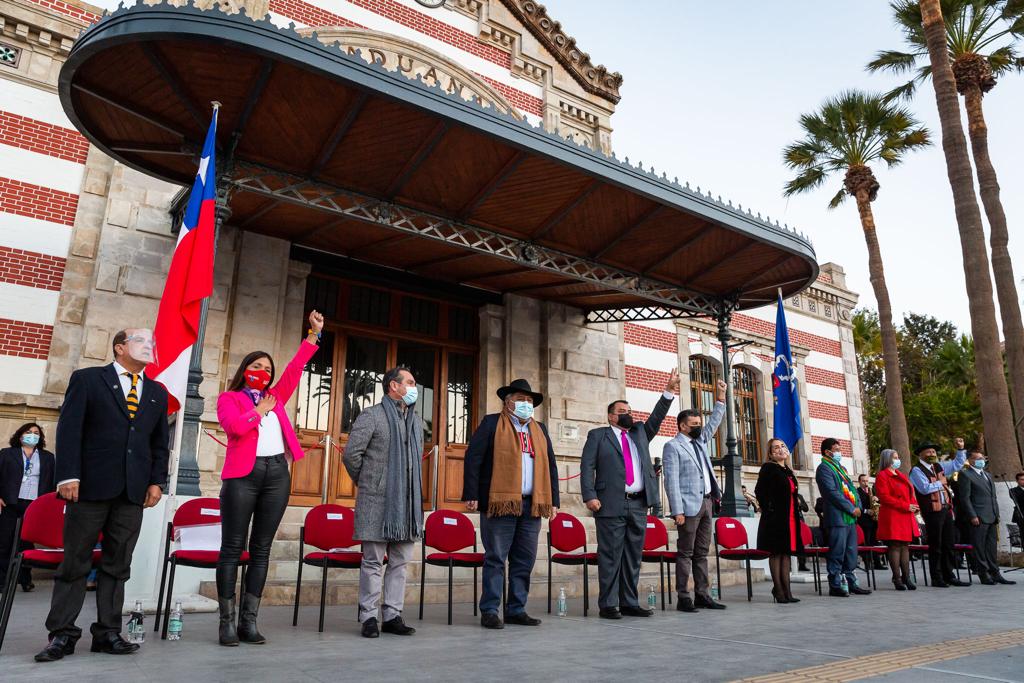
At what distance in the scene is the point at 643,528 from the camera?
6.13 meters

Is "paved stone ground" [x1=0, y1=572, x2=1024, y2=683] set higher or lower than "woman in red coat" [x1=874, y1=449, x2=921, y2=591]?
lower

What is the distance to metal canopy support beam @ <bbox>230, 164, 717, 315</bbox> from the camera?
309 inches

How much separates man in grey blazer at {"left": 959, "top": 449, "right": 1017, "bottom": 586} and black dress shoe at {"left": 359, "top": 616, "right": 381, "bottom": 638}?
8375mm

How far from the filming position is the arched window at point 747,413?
620 inches

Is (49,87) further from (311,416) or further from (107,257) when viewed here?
(311,416)

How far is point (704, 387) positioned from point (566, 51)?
7.60 meters

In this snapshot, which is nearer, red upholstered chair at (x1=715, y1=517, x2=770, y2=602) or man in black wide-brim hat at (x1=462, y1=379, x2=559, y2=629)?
man in black wide-brim hat at (x1=462, y1=379, x2=559, y2=629)

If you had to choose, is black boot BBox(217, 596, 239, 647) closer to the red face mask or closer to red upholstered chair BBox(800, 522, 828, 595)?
the red face mask

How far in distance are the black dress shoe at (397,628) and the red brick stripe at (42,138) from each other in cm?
734

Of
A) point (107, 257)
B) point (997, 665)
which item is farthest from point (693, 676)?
point (107, 257)

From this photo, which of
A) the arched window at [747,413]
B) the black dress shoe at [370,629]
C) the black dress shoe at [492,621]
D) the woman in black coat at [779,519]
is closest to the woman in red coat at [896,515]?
the woman in black coat at [779,519]

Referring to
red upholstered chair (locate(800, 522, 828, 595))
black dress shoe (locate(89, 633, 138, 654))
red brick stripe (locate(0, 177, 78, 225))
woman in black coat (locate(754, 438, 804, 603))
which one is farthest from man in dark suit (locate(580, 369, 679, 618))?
red brick stripe (locate(0, 177, 78, 225))

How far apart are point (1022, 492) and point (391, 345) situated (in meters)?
10.4

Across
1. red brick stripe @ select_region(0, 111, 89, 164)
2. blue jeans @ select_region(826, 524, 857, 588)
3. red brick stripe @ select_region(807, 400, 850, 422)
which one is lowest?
blue jeans @ select_region(826, 524, 857, 588)
